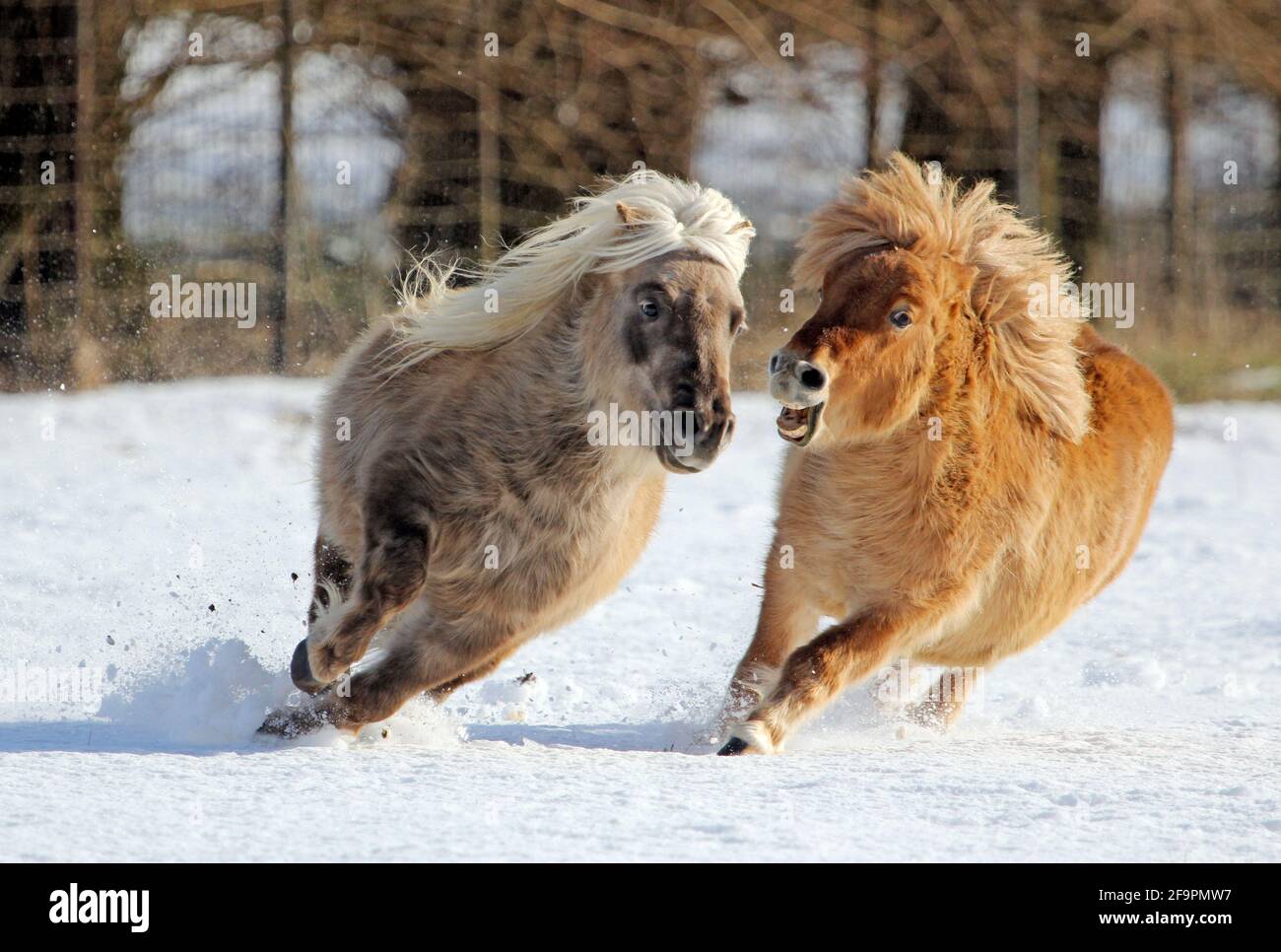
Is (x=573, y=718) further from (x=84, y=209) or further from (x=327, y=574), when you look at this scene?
(x=84, y=209)

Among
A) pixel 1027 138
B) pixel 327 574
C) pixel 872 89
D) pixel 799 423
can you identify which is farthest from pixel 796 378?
pixel 872 89

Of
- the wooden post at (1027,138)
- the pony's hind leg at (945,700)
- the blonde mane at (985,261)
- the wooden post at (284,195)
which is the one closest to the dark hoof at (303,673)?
the blonde mane at (985,261)

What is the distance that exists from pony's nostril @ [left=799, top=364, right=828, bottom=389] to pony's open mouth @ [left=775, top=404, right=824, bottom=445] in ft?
0.53

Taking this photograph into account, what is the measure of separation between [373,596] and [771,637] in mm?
1331

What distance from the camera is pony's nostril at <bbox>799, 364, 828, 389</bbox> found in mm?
4266

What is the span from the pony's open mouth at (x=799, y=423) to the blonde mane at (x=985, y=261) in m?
0.53

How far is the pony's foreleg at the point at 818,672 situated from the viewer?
4406 mm

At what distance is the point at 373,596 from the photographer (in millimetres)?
4266

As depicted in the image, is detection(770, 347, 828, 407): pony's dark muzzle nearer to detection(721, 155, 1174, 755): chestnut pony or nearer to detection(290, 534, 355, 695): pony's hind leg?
detection(721, 155, 1174, 755): chestnut pony

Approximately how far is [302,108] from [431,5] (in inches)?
61.5

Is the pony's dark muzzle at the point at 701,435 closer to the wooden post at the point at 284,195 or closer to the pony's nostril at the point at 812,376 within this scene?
the pony's nostril at the point at 812,376

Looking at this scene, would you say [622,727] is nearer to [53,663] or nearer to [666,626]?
[666,626]

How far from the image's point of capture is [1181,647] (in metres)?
6.60

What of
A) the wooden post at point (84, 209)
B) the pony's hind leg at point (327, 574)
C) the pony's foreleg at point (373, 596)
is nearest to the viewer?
the pony's foreleg at point (373, 596)
